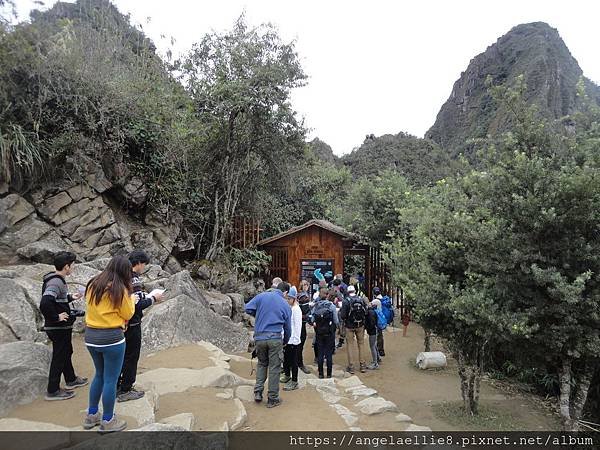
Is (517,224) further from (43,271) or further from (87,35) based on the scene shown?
(87,35)

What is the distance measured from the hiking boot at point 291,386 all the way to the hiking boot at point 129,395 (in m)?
2.14

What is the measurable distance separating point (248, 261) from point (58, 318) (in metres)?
10.3

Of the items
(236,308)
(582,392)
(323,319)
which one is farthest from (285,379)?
(236,308)

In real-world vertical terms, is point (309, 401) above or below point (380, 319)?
below

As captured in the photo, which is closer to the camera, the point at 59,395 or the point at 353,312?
the point at 59,395

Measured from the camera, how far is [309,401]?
5293 millimetres

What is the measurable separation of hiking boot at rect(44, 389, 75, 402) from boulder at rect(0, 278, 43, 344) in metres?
1.66

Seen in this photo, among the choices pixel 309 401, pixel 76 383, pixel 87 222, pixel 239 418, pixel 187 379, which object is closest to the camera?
pixel 239 418

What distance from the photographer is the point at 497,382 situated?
9.07 m

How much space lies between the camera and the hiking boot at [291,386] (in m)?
5.74

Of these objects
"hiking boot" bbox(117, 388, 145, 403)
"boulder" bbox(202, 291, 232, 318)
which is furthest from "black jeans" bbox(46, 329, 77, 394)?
"boulder" bbox(202, 291, 232, 318)

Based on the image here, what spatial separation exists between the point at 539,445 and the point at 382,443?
3.35 meters

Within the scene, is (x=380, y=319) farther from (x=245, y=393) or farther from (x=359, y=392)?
(x=245, y=393)

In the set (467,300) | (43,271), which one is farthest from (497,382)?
(43,271)
